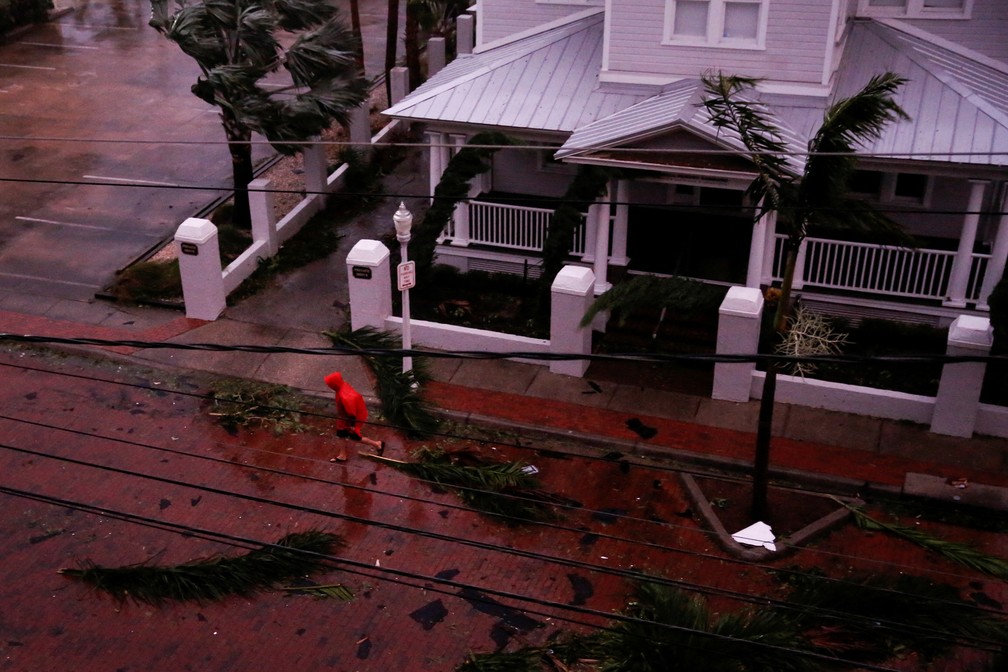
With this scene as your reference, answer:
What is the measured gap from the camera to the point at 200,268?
16.5m

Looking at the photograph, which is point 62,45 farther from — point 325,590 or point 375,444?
point 325,590

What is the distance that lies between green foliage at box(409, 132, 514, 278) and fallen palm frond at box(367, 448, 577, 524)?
4134 mm

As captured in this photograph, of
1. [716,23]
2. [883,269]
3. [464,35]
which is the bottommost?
[883,269]

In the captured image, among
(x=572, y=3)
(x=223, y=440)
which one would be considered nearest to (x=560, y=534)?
(x=223, y=440)

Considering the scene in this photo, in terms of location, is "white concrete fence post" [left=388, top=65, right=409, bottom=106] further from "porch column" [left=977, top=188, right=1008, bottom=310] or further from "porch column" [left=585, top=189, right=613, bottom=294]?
"porch column" [left=977, top=188, right=1008, bottom=310]

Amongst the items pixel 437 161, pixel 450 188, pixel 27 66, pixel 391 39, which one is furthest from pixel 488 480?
pixel 27 66

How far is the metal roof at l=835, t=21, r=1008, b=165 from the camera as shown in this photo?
14.7 meters

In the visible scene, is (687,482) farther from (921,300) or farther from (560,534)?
(921,300)

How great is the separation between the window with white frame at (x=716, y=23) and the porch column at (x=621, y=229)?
7.44 feet

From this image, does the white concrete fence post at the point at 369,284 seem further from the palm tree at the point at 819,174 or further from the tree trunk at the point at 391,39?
the tree trunk at the point at 391,39

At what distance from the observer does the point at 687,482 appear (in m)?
13.3

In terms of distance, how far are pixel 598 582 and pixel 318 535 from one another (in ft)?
10.1

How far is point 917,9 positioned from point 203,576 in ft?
44.0

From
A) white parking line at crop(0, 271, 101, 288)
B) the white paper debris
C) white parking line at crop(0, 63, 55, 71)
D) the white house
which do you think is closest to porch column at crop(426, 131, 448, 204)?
the white house
